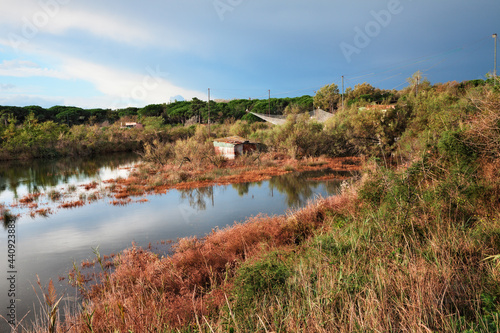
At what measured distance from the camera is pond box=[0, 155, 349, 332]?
6.36m

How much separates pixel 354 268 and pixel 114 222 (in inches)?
342

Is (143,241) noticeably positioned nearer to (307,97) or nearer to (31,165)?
(31,165)

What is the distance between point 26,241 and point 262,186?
9894 mm

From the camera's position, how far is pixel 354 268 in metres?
3.19

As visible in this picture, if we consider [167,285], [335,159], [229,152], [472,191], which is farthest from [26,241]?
[335,159]

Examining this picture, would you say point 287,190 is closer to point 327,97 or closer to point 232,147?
point 232,147

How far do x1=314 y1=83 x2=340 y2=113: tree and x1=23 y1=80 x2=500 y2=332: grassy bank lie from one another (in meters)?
42.6

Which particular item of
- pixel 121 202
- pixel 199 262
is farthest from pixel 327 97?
pixel 199 262

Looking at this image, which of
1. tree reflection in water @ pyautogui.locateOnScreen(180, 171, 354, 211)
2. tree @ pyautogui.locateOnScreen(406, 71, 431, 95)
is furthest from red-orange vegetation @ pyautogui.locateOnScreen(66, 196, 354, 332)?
tree @ pyautogui.locateOnScreen(406, 71, 431, 95)

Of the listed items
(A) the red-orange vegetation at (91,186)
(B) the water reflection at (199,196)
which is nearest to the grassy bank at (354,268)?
(B) the water reflection at (199,196)

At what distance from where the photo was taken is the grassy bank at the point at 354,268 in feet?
8.28

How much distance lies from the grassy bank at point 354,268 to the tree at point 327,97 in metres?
42.6

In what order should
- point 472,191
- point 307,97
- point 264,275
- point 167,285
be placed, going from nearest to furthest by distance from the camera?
point 264,275, point 167,285, point 472,191, point 307,97

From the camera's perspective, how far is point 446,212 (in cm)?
517
